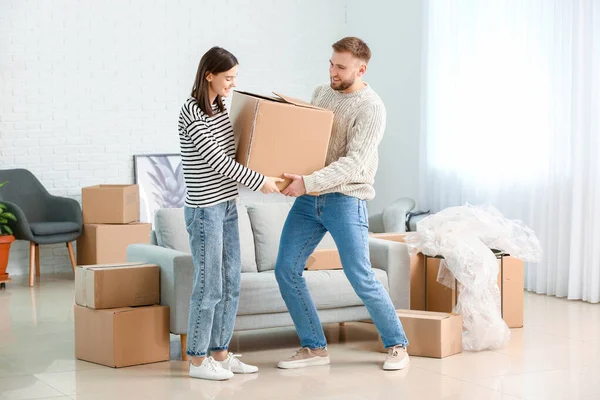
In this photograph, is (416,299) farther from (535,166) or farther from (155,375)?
(535,166)

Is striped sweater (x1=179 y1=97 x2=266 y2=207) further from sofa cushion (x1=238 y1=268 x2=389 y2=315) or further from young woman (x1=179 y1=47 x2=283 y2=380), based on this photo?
sofa cushion (x1=238 y1=268 x2=389 y2=315)

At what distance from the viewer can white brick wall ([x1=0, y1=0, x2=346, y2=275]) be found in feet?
25.3

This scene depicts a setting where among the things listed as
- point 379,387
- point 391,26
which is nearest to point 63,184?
point 391,26

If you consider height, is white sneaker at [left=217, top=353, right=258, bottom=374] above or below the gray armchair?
below

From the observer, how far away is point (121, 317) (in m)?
4.39

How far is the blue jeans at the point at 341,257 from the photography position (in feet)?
13.8

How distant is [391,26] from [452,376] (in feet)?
16.1

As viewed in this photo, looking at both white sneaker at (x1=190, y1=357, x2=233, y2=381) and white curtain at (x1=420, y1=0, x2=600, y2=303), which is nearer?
white sneaker at (x1=190, y1=357, x2=233, y2=381)

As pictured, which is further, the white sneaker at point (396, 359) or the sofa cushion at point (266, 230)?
the sofa cushion at point (266, 230)

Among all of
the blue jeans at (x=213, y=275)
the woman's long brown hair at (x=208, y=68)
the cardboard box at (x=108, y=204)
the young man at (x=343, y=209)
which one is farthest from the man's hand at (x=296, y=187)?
the cardboard box at (x=108, y=204)

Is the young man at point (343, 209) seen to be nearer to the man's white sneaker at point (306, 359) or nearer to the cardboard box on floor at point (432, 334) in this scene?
the man's white sneaker at point (306, 359)

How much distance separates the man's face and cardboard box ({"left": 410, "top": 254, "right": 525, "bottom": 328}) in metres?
1.36

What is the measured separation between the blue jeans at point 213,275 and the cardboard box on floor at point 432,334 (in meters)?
0.95

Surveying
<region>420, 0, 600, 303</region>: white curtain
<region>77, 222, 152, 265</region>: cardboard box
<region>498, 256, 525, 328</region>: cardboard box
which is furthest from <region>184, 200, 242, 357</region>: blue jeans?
<region>77, 222, 152, 265</region>: cardboard box
